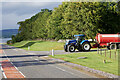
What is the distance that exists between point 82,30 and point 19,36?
236 ft

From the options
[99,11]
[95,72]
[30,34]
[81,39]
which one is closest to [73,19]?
[99,11]

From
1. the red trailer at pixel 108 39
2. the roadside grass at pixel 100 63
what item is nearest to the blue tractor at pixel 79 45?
the red trailer at pixel 108 39

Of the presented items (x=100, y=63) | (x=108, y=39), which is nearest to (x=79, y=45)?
(x=108, y=39)

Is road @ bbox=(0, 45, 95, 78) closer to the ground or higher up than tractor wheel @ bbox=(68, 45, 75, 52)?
closer to the ground

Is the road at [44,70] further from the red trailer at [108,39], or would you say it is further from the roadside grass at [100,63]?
the red trailer at [108,39]

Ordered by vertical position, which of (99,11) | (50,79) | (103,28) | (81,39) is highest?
(99,11)

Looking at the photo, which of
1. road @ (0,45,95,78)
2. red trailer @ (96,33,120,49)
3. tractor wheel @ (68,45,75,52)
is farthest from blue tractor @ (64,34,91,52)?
road @ (0,45,95,78)

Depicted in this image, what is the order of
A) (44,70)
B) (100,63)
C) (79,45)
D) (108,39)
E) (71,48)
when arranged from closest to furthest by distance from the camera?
(44,70), (100,63), (71,48), (79,45), (108,39)

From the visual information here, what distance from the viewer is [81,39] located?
1227 inches

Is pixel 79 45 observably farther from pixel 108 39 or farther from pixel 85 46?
pixel 108 39

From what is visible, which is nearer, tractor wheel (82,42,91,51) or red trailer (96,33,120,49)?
tractor wheel (82,42,91,51)

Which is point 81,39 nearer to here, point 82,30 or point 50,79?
point 82,30

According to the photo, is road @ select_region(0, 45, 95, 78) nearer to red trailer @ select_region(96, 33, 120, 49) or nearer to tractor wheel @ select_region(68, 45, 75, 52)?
tractor wheel @ select_region(68, 45, 75, 52)

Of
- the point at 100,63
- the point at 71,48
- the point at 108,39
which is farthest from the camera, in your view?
the point at 108,39
